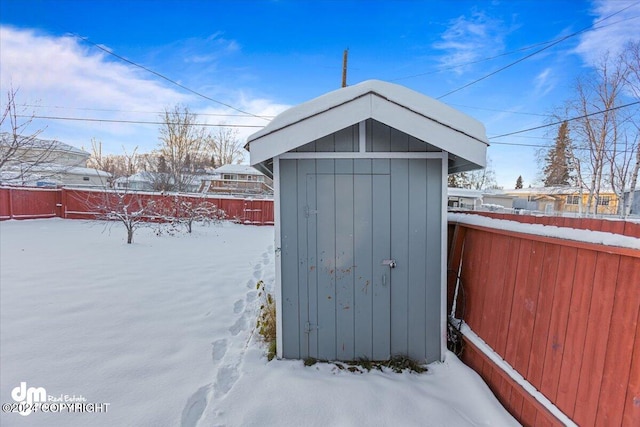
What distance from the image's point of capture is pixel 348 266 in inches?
107

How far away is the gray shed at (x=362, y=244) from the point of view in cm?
265

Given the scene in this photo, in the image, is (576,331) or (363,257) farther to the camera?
(363,257)

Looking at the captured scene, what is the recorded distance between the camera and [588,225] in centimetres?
152

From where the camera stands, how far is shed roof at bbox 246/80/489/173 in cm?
231

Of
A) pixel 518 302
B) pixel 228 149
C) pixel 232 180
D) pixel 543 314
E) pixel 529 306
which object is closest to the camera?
pixel 543 314

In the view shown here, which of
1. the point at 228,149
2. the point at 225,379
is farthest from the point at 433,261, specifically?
the point at 228,149

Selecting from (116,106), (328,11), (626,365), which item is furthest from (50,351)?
(116,106)

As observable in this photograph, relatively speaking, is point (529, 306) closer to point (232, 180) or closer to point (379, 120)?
point (379, 120)
